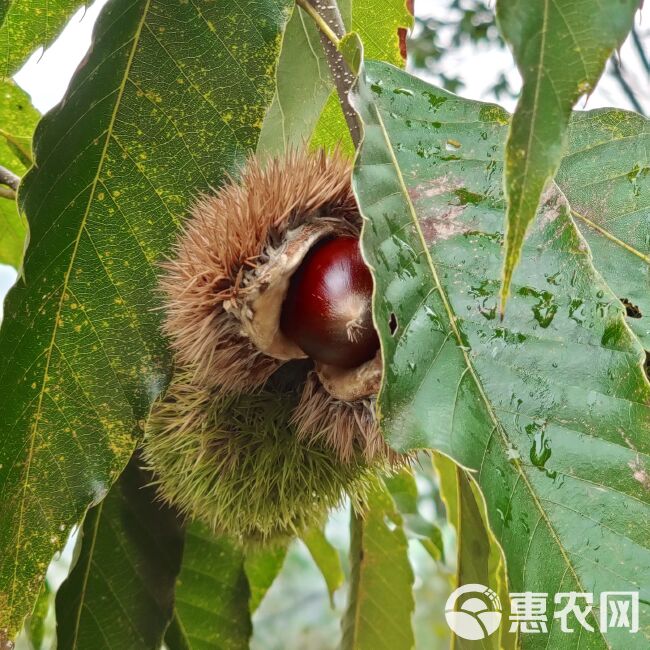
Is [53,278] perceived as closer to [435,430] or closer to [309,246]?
[309,246]

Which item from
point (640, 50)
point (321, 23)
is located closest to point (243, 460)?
point (321, 23)

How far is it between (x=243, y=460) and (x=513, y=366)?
0.35 m

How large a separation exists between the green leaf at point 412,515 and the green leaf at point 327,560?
0.44 ft

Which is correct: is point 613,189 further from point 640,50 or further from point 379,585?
point 640,50

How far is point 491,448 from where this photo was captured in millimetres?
630

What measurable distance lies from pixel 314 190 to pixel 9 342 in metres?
0.31

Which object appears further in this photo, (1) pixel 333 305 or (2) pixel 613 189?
(2) pixel 613 189

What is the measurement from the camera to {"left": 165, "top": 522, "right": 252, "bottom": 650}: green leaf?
49.0 inches

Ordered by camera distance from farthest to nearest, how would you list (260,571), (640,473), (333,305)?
(260,571) → (333,305) → (640,473)

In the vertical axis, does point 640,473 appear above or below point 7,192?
below

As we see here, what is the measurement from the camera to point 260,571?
1401mm

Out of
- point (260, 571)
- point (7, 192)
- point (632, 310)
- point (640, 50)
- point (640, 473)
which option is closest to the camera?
Result: point (640, 473)

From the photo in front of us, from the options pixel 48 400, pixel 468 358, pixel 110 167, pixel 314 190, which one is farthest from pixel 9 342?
pixel 468 358

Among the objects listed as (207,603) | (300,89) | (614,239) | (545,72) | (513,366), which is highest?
(300,89)
